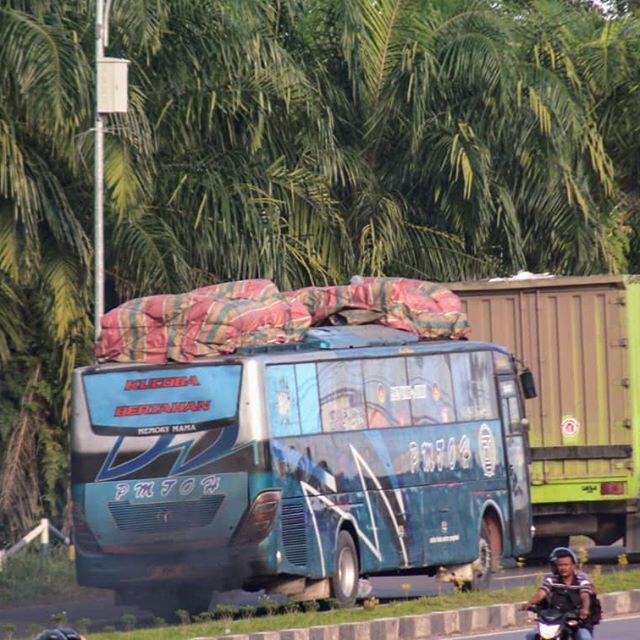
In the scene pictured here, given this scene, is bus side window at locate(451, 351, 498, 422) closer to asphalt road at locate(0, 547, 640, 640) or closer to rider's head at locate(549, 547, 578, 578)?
asphalt road at locate(0, 547, 640, 640)

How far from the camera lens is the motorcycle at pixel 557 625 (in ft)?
30.5

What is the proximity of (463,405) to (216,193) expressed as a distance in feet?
19.9

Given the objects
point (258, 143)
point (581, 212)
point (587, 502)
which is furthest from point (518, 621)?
point (581, 212)

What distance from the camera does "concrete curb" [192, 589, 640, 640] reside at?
12925 mm

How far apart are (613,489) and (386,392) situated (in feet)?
12.1

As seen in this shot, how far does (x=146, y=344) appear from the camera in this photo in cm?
1566

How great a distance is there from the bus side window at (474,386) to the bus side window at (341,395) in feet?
4.93

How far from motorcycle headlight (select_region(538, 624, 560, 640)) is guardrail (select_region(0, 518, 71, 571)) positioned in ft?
38.8

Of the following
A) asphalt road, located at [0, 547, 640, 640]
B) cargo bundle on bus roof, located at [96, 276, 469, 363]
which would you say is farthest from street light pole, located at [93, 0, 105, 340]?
asphalt road, located at [0, 547, 640, 640]

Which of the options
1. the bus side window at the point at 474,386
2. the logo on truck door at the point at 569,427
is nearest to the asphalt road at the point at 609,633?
the bus side window at the point at 474,386

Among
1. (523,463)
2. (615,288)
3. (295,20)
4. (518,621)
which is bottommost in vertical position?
(518,621)

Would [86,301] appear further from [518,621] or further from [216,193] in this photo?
[518,621]

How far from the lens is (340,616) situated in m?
14.1

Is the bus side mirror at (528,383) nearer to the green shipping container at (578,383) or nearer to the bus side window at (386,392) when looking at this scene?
the green shipping container at (578,383)
